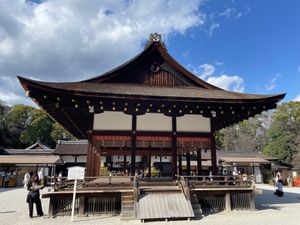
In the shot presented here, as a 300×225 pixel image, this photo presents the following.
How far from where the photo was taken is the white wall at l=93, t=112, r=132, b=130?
11070 mm

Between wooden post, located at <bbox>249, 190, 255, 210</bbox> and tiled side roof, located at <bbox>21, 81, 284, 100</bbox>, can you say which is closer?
tiled side roof, located at <bbox>21, 81, 284, 100</bbox>

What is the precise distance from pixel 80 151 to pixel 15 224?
23.6 metres

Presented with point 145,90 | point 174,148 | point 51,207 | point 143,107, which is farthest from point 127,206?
point 145,90

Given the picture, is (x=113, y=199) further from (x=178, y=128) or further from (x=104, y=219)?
(x=178, y=128)

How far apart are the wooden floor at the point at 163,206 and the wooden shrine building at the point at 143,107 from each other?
1682 millimetres

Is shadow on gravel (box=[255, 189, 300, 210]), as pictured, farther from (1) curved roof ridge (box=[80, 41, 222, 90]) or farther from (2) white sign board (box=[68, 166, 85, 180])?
(2) white sign board (box=[68, 166, 85, 180])

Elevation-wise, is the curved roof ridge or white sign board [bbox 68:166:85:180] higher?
the curved roof ridge

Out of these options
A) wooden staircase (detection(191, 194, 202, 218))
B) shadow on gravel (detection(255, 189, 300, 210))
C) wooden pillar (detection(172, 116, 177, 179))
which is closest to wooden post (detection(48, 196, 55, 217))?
wooden pillar (detection(172, 116, 177, 179))

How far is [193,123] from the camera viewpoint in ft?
38.4

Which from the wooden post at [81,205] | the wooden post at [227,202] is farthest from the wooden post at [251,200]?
the wooden post at [81,205]

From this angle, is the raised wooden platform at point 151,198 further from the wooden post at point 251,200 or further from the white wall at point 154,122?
the white wall at point 154,122

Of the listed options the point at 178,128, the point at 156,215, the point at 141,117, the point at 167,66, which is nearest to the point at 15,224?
the point at 156,215

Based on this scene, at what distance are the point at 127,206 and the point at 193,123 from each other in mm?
4914

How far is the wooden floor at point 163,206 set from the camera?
28.2ft
